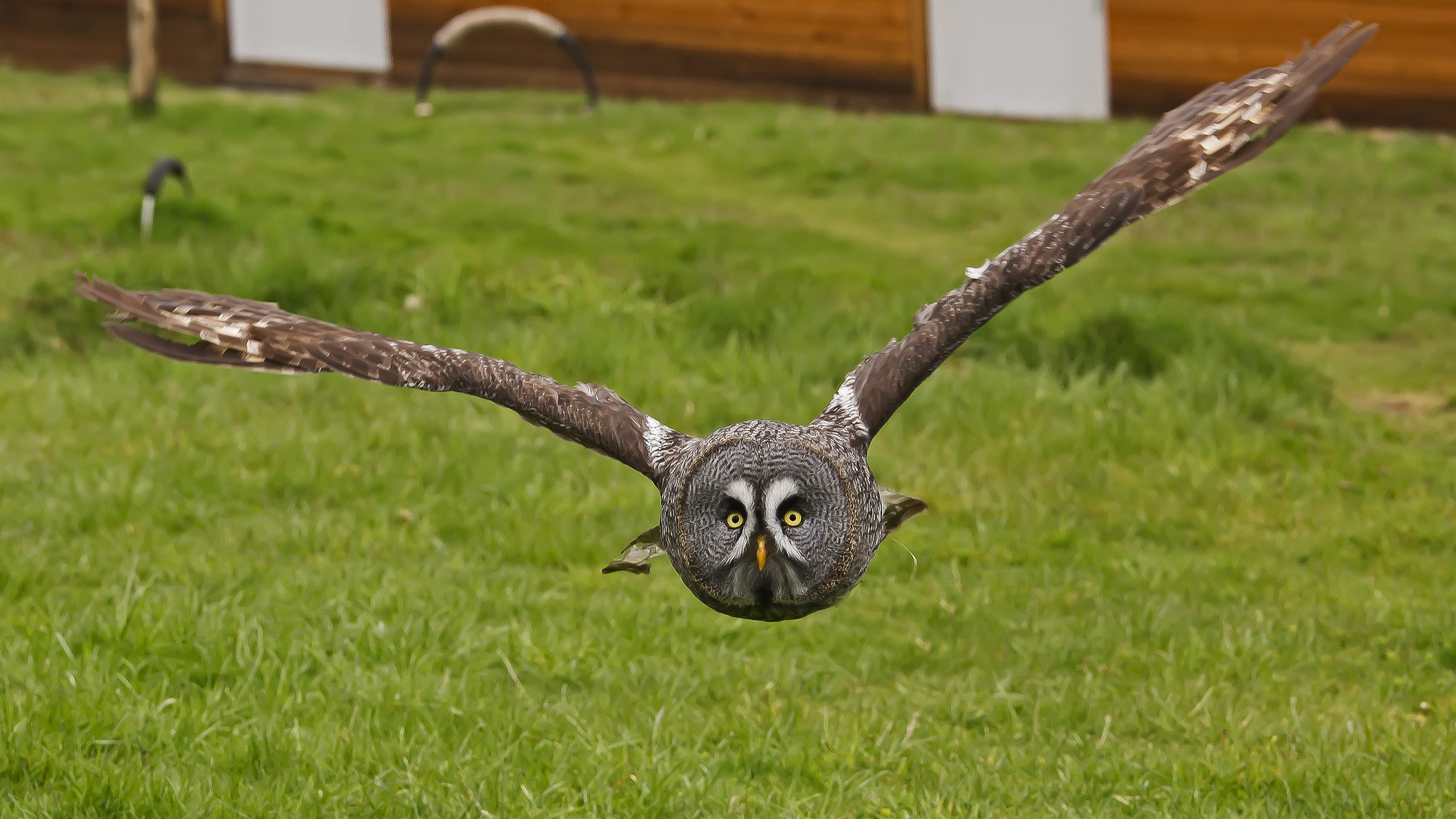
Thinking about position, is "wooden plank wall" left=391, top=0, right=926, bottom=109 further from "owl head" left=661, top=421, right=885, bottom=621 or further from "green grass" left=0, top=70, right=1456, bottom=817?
"owl head" left=661, top=421, right=885, bottom=621

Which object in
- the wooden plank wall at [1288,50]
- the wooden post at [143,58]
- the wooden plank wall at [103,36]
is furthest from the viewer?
the wooden plank wall at [103,36]

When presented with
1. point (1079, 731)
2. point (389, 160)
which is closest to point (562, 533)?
point (1079, 731)

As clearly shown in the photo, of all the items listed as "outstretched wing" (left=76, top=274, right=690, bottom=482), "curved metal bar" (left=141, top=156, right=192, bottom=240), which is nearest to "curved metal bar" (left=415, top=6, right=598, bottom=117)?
"curved metal bar" (left=141, top=156, right=192, bottom=240)

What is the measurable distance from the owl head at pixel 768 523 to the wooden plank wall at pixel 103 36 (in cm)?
1738

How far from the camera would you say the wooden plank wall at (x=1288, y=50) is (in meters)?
16.4

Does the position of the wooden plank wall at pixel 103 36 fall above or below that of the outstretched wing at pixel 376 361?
above

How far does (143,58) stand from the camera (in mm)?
15555

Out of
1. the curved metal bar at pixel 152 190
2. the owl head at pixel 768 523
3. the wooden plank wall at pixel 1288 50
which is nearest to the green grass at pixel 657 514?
the curved metal bar at pixel 152 190

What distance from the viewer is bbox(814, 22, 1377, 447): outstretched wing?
5.05 metres

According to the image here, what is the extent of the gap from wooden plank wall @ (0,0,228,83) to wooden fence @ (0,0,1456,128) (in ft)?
0.06

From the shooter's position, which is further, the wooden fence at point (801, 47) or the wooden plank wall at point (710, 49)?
the wooden plank wall at point (710, 49)

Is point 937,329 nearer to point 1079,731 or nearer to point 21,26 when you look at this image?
point 1079,731

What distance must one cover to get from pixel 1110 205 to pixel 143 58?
12.8 meters

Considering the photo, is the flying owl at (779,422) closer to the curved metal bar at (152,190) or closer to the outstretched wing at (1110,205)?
the outstretched wing at (1110,205)
